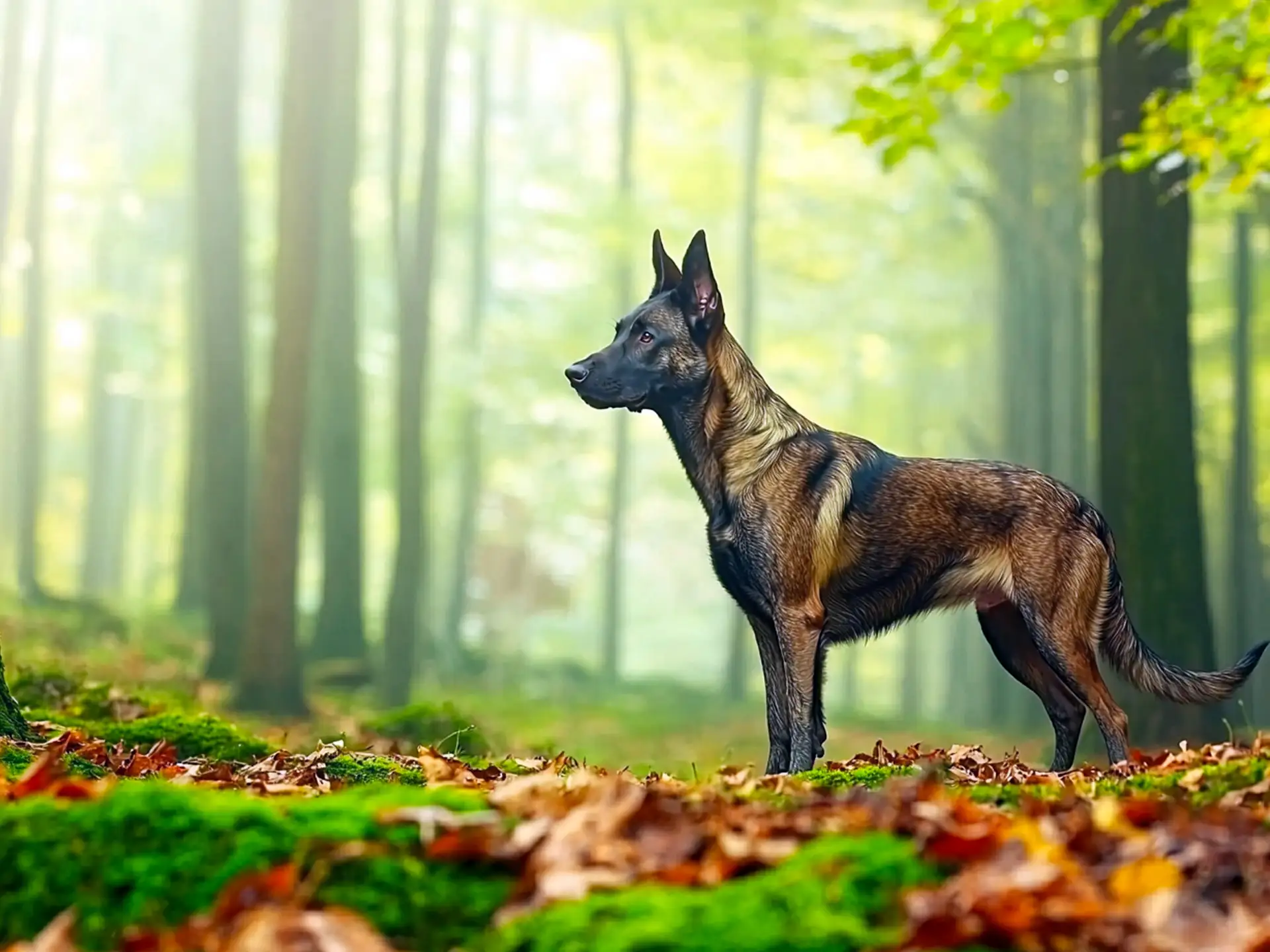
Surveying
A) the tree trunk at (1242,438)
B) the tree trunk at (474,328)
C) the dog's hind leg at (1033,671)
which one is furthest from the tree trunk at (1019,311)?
the dog's hind leg at (1033,671)

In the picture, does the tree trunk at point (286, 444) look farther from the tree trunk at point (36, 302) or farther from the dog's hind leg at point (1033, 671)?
the tree trunk at point (36, 302)

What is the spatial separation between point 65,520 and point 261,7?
82.1ft

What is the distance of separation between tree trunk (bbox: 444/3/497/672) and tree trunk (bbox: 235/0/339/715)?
11368 millimetres

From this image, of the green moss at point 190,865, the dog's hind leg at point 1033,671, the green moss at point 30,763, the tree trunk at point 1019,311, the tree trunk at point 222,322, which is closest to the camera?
the green moss at point 190,865

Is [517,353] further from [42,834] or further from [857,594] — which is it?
[42,834]

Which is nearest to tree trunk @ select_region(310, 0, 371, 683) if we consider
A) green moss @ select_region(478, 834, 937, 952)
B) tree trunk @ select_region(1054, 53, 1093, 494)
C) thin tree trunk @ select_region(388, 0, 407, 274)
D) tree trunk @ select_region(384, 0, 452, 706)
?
thin tree trunk @ select_region(388, 0, 407, 274)

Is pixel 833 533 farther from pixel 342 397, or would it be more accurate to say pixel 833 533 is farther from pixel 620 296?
pixel 620 296

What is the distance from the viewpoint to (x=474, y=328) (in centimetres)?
2658

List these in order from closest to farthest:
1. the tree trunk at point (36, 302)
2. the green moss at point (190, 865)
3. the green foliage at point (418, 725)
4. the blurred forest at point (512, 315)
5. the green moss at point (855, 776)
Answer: the green moss at point (190, 865) < the green moss at point (855, 776) < the green foliage at point (418, 725) < the blurred forest at point (512, 315) < the tree trunk at point (36, 302)

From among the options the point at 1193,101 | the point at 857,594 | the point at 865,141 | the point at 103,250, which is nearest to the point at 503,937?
the point at 857,594

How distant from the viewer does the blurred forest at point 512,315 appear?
11.5 meters

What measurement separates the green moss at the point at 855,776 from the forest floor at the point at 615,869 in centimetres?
113

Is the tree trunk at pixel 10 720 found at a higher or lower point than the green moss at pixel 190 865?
lower

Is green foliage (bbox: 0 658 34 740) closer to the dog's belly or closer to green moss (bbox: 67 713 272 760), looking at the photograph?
green moss (bbox: 67 713 272 760)
